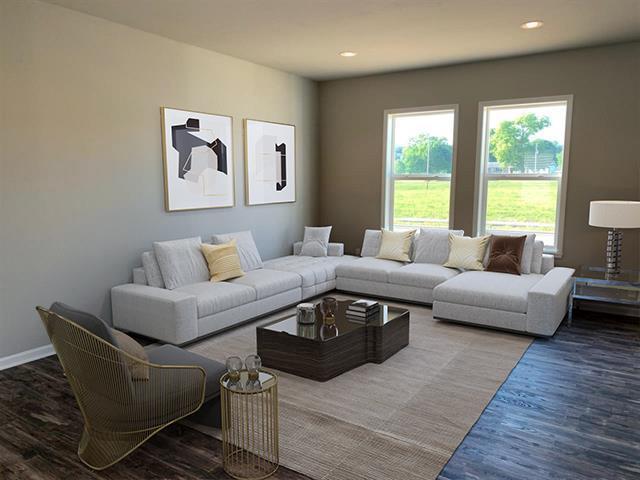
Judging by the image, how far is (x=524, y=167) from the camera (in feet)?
19.1

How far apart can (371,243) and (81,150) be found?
359 cm

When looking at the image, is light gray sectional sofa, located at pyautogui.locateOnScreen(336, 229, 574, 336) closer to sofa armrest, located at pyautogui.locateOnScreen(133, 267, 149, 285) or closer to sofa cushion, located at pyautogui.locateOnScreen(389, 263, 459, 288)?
sofa cushion, located at pyautogui.locateOnScreen(389, 263, 459, 288)

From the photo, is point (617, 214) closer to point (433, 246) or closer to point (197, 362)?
point (433, 246)

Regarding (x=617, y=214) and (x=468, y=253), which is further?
(x=468, y=253)

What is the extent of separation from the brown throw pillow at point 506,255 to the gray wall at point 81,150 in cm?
314

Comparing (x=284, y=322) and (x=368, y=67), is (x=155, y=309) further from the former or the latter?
(x=368, y=67)

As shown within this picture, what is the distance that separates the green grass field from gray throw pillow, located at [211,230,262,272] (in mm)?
2160

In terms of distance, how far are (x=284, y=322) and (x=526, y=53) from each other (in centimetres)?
402

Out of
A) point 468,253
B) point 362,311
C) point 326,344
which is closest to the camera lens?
point 326,344

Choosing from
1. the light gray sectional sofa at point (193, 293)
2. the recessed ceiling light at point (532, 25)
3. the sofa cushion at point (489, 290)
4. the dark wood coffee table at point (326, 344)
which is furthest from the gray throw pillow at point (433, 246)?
the recessed ceiling light at point (532, 25)

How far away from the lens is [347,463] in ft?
8.35

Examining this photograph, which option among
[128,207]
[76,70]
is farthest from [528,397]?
[76,70]

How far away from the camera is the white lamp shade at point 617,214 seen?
15.1 ft

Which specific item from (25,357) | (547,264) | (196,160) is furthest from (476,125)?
(25,357)
